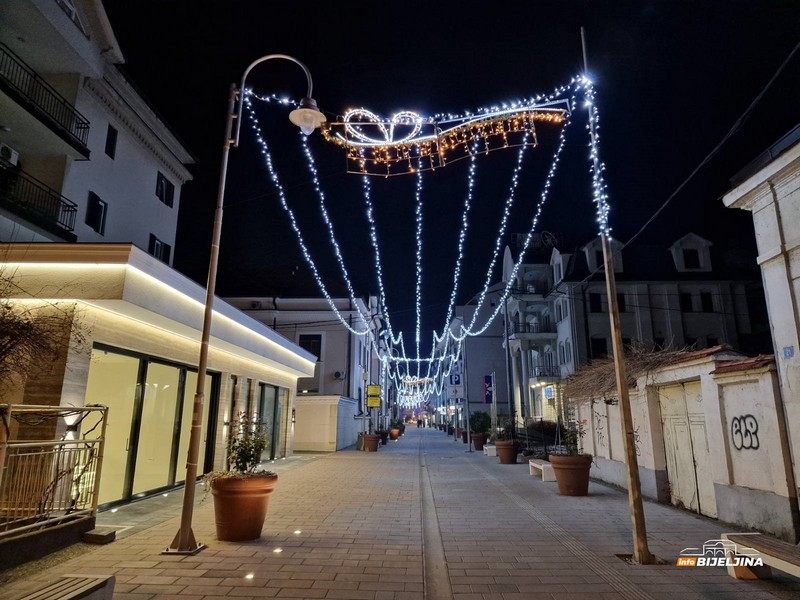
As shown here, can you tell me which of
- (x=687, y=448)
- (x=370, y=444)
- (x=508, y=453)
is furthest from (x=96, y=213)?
(x=687, y=448)

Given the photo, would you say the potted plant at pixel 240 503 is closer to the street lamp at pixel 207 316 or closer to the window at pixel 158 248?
the street lamp at pixel 207 316

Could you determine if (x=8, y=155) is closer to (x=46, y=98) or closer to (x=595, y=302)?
(x=46, y=98)

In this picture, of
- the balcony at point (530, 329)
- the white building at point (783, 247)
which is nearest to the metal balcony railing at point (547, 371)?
the balcony at point (530, 329)

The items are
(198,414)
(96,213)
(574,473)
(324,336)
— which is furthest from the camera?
(324,336)

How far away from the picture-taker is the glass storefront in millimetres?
9273

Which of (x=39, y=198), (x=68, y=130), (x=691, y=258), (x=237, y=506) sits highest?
(x=691, y=258)

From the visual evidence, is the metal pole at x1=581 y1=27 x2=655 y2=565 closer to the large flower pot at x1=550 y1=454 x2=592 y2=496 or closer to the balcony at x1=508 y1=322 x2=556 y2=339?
the large flower pot at x1=550 y1=454 x2=592 y2=496

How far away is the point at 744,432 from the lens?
299 inches

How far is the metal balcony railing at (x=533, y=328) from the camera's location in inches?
1315

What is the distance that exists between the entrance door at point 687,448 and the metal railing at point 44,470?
387 inches

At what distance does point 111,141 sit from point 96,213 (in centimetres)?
268

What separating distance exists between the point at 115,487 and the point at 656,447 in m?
10.8

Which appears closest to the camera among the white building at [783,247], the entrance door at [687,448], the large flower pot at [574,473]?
the white building at [783,247]

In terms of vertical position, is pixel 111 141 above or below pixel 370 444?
above
